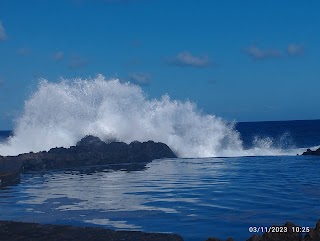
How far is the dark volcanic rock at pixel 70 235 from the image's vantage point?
8.93 m

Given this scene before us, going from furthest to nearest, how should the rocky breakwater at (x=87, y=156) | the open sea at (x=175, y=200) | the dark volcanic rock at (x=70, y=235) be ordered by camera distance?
the rocky breakwater at (x=87, y=156) → the open sea at (x=175, y=200) → the dark volcanic rock at (x=70, y=235)

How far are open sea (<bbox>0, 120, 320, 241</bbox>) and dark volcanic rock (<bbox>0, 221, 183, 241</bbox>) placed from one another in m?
1.04

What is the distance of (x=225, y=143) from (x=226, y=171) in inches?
750

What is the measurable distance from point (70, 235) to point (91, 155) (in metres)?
21.7

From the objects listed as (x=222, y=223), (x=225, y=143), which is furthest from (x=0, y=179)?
(x=225, y=143)

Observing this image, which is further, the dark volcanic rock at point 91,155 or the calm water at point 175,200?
the dark volcanic rock at point 91,155

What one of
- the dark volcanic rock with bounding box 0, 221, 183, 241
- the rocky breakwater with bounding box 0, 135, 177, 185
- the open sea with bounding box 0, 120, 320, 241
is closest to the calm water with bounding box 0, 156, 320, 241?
the open sea with bounding box 0, 120, 320, 241

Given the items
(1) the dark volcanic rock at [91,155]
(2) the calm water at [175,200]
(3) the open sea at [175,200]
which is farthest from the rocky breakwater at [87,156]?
(2) the calm water at [175,200]

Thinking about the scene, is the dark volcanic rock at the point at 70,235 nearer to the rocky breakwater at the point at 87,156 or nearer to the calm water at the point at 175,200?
the calm water at the point at 175,200

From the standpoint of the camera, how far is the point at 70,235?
9164mm

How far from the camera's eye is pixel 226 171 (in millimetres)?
23438

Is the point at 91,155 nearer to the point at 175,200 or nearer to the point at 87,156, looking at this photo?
the point at 87,156

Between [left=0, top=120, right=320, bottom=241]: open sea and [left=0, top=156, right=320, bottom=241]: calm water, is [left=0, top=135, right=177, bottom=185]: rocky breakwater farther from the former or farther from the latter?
[left=0, top=156, right=320, bottom=241]: calm water

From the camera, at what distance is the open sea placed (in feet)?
36.5
